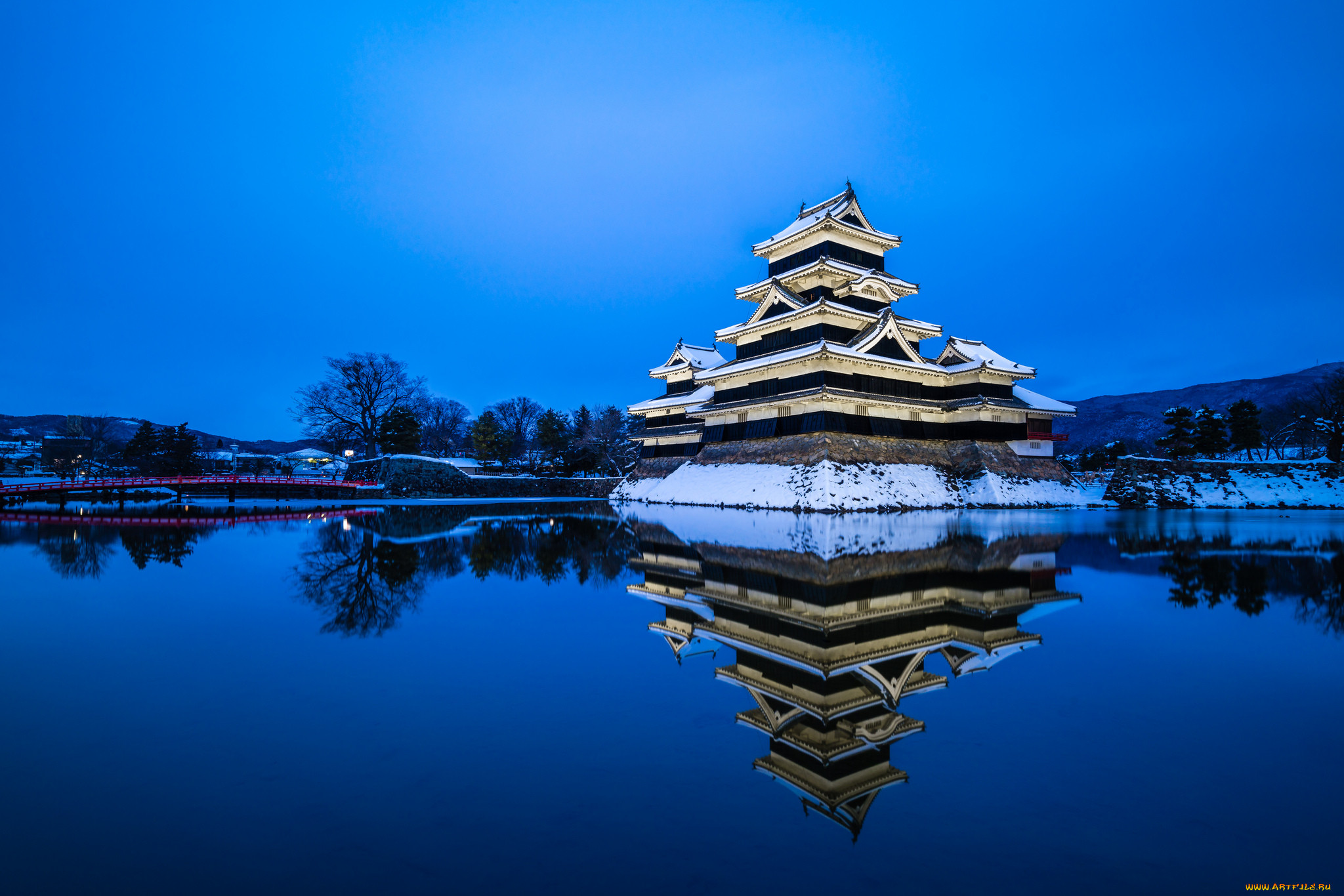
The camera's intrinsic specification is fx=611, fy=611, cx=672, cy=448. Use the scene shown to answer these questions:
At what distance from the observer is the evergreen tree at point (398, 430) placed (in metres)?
50.9

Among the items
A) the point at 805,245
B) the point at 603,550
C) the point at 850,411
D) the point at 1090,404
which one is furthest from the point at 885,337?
the point at 1090,404

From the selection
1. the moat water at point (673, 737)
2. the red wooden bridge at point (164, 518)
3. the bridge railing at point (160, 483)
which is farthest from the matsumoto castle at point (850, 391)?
the moat water at point (673, 737)

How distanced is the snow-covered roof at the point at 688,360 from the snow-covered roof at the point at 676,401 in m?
2.14

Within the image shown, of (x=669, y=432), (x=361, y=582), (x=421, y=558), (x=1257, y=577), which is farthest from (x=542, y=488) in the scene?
(x=1257, y=577)

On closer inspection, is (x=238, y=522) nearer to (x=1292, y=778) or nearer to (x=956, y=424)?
(x=1292, y=778)

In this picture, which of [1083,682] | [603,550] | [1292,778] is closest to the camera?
[1292,778]

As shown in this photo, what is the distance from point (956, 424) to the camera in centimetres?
3769

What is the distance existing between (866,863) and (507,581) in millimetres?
8459

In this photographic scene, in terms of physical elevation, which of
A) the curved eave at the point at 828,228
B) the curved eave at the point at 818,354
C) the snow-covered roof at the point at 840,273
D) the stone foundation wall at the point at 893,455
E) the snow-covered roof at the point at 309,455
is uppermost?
the curved eave at the point at 828,228

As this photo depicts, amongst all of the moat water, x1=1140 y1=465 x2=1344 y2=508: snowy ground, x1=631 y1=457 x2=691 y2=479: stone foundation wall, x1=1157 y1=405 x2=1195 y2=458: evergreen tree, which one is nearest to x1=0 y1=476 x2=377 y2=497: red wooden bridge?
x1=631 y1=457 x2=691 y2=479: stone foundation wall

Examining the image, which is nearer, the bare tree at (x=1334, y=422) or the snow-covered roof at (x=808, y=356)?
the snow-covered roof at (x=808, y=356)

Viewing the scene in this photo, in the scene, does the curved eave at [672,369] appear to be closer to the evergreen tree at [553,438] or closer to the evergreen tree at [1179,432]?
the evergreen tree at [553,438]

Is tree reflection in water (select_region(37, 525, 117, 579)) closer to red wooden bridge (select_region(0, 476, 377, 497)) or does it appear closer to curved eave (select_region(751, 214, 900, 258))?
red wooden bridge (select_region(0, 476, 377, 497))

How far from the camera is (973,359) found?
37.8 meters
